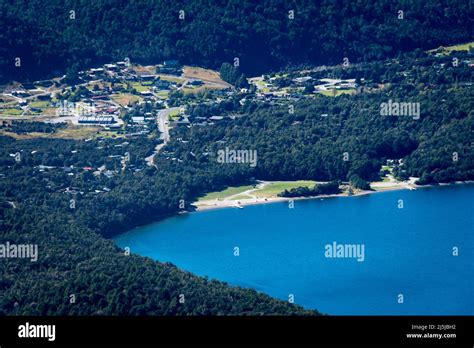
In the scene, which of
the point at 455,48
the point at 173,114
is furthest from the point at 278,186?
the point at 455,48

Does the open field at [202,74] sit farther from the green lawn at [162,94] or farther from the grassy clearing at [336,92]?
the grassy clearing at [336,92]

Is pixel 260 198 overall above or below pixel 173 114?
below

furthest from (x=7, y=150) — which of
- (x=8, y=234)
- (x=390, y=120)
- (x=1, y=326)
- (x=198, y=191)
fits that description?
(x=1, y=326)

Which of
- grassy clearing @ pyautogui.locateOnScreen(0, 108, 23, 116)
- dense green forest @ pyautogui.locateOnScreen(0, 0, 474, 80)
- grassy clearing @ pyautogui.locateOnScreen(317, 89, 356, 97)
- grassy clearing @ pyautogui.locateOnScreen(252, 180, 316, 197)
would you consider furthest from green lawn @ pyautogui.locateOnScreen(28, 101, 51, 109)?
grassy clearing @ pyautogui.locateOnScreen(252, 180, 316, 197)

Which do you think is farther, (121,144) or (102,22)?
(102,22)

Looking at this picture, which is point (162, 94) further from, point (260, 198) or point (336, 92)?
point (260, 198)

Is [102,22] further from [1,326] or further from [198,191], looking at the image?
[1,326]

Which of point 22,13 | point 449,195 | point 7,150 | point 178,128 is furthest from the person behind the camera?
point 22,13

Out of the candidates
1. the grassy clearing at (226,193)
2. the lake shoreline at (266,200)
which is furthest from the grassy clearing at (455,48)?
the grassy clearing at (226,193)

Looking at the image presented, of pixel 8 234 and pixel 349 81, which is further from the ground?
pixel 349 81
